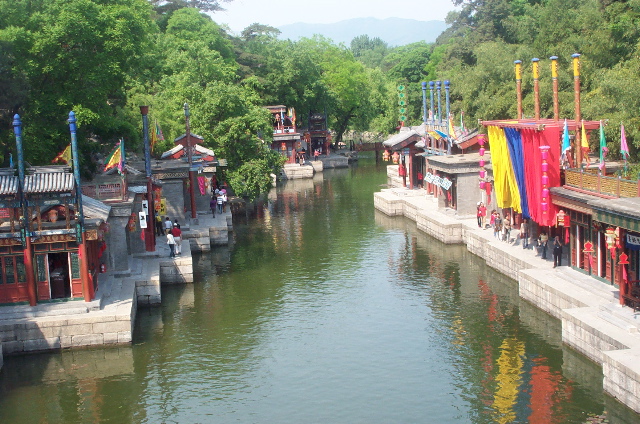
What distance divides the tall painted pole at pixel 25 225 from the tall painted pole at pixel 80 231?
1.69 meters

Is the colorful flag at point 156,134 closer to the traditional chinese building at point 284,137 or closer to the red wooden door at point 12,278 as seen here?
the red wooden door at point 12,278

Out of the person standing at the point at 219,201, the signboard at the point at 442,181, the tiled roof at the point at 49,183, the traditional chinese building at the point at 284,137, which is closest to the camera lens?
the tiled roof at the point at 49,183

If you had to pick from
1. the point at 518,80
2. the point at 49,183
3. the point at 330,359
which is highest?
the point at 518,80

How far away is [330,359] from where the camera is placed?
25.8m

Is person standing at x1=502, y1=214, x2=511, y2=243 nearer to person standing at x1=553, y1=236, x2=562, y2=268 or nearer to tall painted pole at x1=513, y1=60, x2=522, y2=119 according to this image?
person standing at x1=553, y1=236, x2=562, y2=268

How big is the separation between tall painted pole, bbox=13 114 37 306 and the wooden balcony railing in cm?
2058

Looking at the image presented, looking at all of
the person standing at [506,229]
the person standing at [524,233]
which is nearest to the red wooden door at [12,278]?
the person standing at [524,233]

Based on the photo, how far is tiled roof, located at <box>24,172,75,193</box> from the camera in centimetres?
2692

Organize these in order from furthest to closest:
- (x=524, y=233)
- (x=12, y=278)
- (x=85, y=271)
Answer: (x=524, y=233) < (x=12, y=278) < (x=85, y=271)

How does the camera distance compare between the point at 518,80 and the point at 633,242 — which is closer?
the point at 633,242

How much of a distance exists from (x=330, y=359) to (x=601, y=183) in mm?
11786

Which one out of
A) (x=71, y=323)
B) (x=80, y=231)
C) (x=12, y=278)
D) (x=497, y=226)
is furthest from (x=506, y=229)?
(x=12, y=278)

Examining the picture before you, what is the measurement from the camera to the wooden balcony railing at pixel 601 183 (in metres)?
25.9

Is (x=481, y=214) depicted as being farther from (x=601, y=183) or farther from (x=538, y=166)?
(x=601, y=183)
